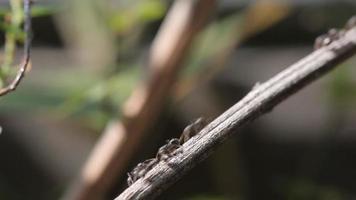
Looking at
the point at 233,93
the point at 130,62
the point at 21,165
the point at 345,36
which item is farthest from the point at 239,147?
the point at 345,36

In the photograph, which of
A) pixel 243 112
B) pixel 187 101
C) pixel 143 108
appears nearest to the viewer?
pixel 243 112

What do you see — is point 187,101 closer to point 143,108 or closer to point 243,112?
point 143,108

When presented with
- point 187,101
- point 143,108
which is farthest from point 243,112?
point 187,101

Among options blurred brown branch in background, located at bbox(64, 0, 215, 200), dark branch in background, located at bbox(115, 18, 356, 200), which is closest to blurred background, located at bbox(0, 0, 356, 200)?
blurred brown branch in background, located at bbox(64, 0, 215, 200)

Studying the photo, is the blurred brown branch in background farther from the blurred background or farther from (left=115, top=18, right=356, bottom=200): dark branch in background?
(left=115, top=18, right=356, bottom=200): dark branch in background

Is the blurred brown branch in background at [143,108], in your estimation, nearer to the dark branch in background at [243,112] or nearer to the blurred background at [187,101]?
the blurred background at [187,101]

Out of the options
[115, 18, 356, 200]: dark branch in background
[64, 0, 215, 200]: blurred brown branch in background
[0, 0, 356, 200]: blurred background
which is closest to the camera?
[115, 18, 356, 200]: dark branch in background
